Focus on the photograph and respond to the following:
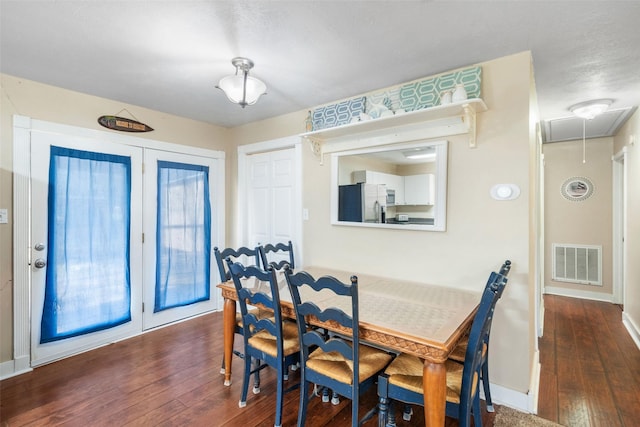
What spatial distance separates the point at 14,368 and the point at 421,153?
3.61 meters

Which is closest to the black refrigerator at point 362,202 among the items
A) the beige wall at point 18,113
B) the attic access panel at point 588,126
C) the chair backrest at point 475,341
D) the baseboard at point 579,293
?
the chair backrest at point 475,341

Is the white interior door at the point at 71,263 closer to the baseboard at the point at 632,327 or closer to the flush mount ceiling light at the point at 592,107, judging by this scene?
→ the flush mount ceiling light at the point at 592,107

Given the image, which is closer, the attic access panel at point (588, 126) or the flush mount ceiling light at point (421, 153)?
the flush mount ceiling light at point (421, 153)

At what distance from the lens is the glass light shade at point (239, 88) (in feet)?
6.77

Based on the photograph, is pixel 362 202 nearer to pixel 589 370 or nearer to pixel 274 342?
pixel 274 342

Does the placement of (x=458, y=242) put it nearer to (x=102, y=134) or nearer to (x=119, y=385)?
(x=119, y=385)

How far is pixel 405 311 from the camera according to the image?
1.76m

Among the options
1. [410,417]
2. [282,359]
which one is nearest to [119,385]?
[282,359]

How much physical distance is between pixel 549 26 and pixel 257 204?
3062 mm

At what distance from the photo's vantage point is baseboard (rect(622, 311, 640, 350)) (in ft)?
10.0

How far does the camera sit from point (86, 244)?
2803 millimetres

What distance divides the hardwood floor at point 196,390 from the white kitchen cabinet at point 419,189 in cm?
144

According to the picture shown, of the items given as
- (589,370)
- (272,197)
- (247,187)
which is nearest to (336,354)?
(272,197)

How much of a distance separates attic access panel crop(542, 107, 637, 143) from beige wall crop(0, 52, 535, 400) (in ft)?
6.50
